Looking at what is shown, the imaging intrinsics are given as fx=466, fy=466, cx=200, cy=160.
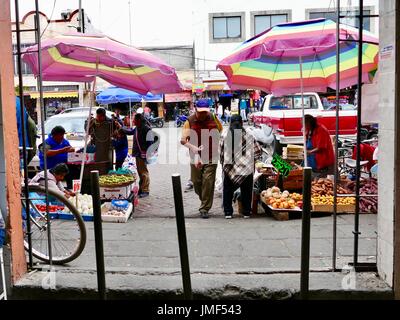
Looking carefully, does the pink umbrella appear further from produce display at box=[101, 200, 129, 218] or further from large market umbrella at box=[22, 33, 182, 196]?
produce display at box=[101, 200, 129, 218]

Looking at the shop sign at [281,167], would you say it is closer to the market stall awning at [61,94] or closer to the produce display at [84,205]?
the produce display at [84,205]

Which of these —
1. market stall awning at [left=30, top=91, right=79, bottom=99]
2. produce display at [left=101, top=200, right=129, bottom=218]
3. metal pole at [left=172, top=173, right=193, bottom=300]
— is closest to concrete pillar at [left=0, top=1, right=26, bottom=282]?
metal pole at [left=172, top=173, right=193, bottom=300]

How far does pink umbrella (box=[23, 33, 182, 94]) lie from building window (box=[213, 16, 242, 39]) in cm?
2244

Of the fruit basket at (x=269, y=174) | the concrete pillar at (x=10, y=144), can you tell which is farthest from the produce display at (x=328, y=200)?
the concrete pillar at (x=10, y=144)

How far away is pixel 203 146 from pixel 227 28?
82.3 feet

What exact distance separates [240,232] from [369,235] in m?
1.61

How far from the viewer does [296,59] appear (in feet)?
26.7

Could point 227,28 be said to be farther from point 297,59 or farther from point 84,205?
point 84,205

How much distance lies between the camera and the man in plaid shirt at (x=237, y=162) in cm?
711

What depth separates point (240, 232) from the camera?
6156 millimetres

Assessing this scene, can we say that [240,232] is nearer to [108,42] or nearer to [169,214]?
[169,214]

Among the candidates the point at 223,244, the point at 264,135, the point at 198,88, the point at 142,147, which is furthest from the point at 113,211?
the point at 198,88

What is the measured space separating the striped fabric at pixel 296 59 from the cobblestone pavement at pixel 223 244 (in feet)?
7.71
